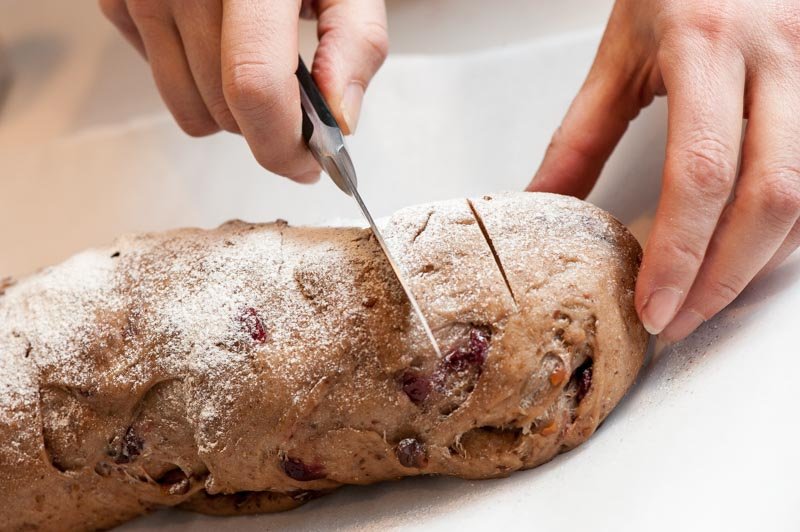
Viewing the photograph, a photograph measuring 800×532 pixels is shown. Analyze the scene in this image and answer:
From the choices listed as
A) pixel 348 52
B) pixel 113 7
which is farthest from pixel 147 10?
pixel 348 52

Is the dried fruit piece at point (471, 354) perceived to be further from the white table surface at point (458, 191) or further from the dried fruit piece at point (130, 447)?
the dried fruit piece at point (130, 447)

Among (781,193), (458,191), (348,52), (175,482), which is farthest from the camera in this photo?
(458,191)

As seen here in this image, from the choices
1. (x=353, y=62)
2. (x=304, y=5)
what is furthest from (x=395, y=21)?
(x=353, y=62)

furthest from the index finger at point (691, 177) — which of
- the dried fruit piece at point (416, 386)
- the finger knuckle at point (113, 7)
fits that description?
the finger knuckle at point (113, 7)

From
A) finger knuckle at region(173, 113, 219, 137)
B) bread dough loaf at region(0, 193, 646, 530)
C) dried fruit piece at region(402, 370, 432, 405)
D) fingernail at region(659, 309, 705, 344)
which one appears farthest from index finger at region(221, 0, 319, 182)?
fingernail at region(659, 309, 705, 344)

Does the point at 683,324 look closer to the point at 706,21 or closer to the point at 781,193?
the point at 781,193
